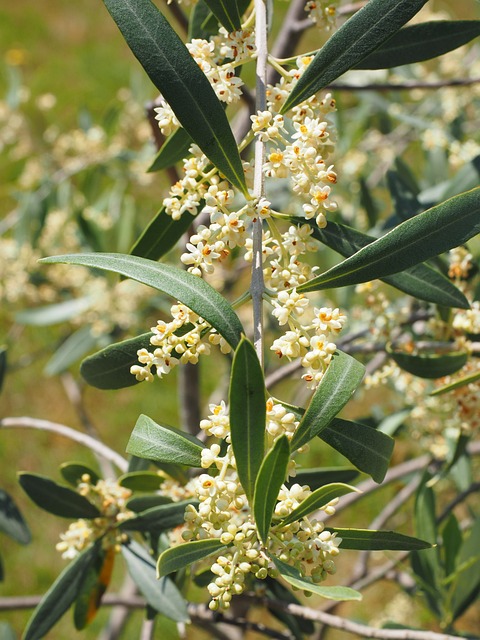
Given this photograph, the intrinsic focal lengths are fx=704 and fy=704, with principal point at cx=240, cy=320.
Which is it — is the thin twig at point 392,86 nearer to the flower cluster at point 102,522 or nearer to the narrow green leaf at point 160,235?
the narrow green leaf at point 160,235

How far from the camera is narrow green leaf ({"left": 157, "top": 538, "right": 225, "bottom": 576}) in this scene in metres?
0.67

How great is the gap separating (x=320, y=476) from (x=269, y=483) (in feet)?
1.37

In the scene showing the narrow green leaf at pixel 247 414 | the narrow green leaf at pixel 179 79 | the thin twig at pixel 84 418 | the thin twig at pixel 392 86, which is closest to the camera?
the narrow green leaf at pixel 247 414

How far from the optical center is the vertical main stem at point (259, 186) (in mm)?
689

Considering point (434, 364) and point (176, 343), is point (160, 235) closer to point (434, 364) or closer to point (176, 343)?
point (176, 343)

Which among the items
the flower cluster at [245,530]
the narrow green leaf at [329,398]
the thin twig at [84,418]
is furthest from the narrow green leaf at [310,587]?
the thin twig at [84,418]

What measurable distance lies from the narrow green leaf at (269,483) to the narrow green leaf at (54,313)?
1.57 metres

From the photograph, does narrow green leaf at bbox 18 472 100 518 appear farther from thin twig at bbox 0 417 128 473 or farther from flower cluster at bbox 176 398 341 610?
flower cluster at bbox 176 398 341 610

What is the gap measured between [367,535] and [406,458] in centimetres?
198

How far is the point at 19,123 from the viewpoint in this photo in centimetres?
241

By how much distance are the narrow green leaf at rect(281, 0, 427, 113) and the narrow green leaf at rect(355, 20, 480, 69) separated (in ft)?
0.54

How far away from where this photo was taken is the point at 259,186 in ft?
2.41

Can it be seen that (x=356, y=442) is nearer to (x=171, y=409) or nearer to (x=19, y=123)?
(x=19, y=123)

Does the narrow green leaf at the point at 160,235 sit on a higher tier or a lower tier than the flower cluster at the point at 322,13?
lower
